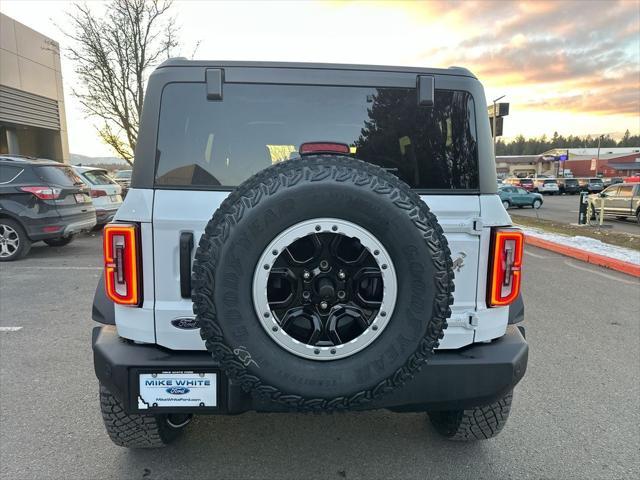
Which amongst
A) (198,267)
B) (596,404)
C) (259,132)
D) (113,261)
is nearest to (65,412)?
(113,261)

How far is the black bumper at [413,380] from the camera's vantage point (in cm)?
192

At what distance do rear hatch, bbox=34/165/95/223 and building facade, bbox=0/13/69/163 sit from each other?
43.5 ft

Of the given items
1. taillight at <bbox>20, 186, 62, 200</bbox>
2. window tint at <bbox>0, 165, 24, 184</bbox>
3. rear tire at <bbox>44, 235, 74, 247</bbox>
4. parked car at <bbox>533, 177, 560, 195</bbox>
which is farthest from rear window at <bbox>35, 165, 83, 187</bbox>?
parked car at <bbox>533, 177, 560, 195</bbox>

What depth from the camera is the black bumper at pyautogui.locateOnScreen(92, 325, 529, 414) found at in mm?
1916

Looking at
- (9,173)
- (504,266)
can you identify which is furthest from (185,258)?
(9,173)

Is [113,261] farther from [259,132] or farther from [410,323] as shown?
[410,323]

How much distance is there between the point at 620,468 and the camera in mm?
2439

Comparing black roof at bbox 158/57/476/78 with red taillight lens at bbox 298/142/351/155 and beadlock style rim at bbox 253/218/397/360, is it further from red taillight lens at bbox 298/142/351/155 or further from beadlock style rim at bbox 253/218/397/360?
beadlock style rim at bbox 253/218/397/360

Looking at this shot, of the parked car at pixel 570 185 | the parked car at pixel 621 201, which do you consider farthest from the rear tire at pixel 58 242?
the parked car at pixel 570 185

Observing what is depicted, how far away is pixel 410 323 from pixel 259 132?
3.77ft

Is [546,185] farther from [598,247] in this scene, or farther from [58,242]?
[58,242]

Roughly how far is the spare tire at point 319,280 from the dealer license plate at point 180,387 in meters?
0.29

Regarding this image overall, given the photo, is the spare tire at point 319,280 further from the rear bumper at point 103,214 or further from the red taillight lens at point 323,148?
the rear bumper at point 103,214

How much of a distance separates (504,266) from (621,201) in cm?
1891
